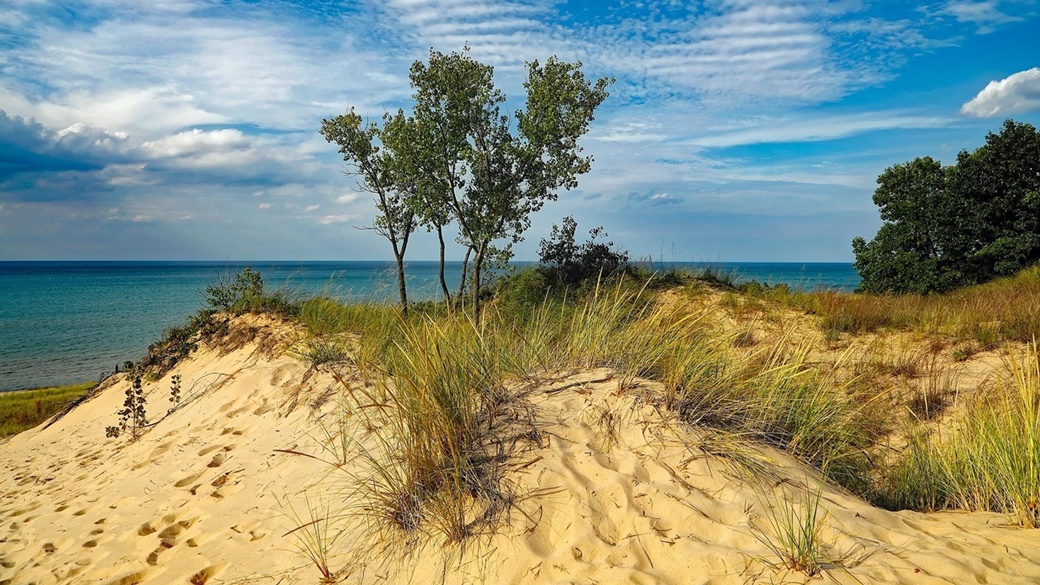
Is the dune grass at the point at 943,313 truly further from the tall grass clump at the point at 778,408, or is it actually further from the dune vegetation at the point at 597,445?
the tall grass clump at the point at 778,408

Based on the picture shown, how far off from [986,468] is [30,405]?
2240 centimetres

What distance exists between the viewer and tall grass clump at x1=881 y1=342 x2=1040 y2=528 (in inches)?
171

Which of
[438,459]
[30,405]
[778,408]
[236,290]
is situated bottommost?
[30,405]

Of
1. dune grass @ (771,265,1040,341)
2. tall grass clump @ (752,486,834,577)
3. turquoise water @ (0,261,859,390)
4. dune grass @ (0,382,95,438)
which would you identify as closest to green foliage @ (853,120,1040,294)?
turquoise water @ (0,261,859,390)

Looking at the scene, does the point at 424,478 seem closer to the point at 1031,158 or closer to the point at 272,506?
the point at 272,506

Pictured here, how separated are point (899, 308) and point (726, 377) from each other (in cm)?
1051

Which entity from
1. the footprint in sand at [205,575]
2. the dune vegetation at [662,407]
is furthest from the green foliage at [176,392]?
the footprint in sand at [205,575]

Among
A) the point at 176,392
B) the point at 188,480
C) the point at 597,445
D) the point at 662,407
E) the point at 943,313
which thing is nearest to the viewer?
the point at 597,445

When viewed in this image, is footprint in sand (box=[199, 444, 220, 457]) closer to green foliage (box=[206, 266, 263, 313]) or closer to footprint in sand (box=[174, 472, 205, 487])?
footprint in sand (box=[174, 472, 205, 487])

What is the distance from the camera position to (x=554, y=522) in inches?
164

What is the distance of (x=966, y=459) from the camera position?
487 cm

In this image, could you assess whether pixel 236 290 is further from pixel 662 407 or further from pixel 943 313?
pixel 943 313

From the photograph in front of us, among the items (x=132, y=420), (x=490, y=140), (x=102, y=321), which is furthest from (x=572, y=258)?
(x=102, y=321)

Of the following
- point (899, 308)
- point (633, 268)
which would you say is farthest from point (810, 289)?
point (633, 268)
